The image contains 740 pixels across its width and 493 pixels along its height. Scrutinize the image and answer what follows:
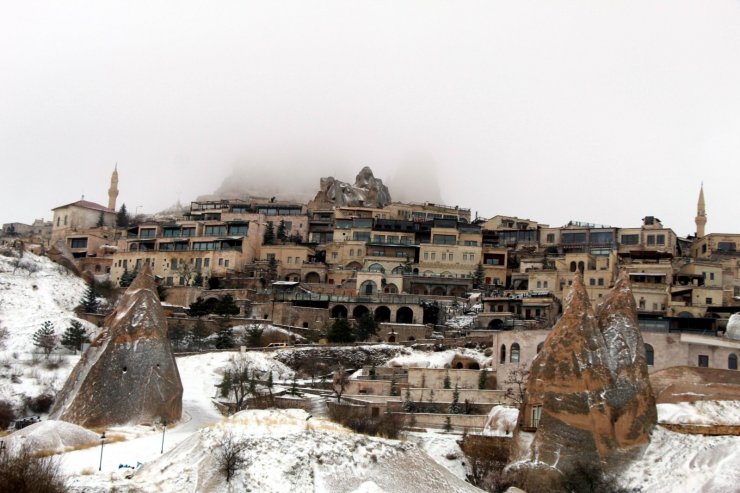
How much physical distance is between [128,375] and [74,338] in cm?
1862

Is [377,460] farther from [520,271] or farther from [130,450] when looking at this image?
[520,271]

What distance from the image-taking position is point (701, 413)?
161 ft

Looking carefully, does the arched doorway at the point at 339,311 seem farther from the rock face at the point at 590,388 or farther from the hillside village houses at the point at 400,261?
the rock face at the point at 590,388

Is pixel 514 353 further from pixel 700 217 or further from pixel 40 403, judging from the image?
pixel 700 217

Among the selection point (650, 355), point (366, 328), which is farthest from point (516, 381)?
point (366, 328)

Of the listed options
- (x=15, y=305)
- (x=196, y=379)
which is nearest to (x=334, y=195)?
(x=15, y=305)

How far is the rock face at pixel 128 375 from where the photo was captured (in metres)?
53.6

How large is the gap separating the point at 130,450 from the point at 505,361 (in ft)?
83.0

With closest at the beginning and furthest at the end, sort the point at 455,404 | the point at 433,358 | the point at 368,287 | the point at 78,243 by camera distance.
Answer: the point at 455,404 < the point at 433,358 < the point at 368,287 < the point at 78,243

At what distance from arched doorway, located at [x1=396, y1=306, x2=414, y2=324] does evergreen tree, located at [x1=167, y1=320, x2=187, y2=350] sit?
710 inches

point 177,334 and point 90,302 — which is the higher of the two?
point 90,302

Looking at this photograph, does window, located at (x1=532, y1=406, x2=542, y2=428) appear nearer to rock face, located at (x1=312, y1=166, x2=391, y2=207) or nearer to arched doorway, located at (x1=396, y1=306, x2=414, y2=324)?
arched doorway, located at (x1=396, y1=306, x2=414, y2=324)

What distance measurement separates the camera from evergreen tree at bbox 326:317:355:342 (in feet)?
248

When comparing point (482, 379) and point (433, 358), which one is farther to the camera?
point (433, 358)
